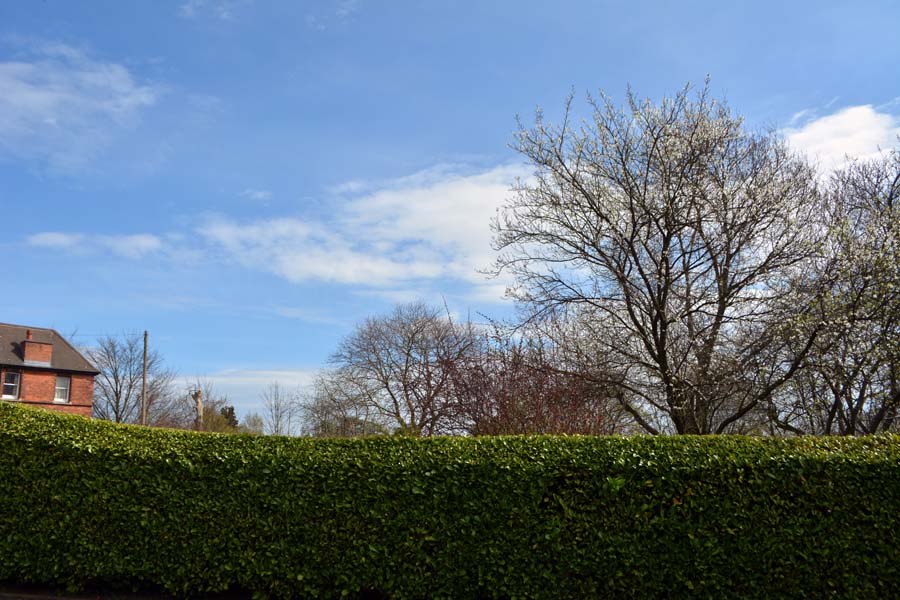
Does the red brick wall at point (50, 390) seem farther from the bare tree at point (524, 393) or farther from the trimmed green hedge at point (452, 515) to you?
the trimmed green hedge at point (452, 515)

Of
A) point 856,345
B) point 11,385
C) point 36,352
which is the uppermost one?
point 36,352

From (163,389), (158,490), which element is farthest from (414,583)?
(163,389)

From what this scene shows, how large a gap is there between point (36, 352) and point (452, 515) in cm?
3713

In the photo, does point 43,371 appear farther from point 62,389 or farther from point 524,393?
point 524,393

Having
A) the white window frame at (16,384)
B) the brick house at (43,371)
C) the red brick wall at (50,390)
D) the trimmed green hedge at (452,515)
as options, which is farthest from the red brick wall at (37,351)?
the trimmed green hedge at (452,515)

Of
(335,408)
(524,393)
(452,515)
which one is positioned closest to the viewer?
(452,515)

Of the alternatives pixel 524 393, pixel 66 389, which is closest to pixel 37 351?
pixel 66 389

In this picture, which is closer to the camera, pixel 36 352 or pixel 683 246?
pixel 683 246

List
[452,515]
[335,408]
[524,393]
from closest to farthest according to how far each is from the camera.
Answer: [452,515] < [524,393] < [335,408]

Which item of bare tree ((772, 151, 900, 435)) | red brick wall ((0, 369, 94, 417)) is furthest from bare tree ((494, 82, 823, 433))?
red brick wall ((0, 369, 94, 417))

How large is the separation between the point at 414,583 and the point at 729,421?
9.08 metres

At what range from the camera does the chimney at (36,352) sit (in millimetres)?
35562

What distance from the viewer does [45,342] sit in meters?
36.8

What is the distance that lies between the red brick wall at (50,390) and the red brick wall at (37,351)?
0.71 metres
